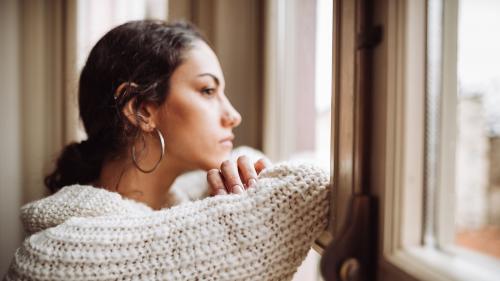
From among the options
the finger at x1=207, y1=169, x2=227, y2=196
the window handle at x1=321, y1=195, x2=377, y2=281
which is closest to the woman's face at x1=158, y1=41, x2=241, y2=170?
the finger at x1=207, y1=169, x2=227, y2=196

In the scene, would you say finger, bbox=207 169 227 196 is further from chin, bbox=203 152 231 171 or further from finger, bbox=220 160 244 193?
chin, bbox=203 152 231 171

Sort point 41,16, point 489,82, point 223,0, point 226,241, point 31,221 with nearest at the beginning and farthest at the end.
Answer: point 489,82 → point 226,241 → point 31,221 → point 223,0 → point 41,16

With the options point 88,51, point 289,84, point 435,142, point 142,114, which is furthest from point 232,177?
point 88,51

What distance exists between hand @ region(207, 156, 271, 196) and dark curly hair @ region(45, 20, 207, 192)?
24 cm

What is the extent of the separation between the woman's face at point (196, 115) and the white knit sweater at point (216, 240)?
0.96ft

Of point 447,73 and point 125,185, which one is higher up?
point 447,73

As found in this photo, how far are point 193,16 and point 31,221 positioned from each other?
0.90m

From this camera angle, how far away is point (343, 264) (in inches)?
16.5

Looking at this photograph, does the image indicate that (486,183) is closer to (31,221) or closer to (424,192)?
(424,192)

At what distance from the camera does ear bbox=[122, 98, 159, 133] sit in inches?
31.2

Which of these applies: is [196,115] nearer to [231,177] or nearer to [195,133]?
[195,133]

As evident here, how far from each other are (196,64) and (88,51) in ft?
1.97

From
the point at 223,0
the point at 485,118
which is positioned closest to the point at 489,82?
the point at 485,118

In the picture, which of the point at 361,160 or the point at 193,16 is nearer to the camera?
the point at 361,160
